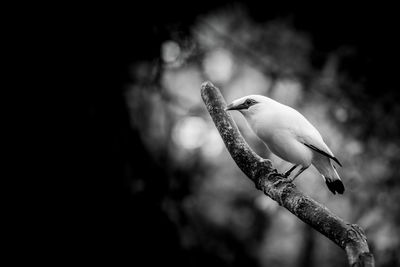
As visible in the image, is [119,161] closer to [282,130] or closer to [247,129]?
[282,130]

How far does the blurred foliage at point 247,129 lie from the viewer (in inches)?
173

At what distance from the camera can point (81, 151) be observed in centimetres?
337

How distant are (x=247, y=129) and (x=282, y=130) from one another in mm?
2830

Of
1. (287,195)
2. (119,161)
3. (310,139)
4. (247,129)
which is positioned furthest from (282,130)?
(247,129)

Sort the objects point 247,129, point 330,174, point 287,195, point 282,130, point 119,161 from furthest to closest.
Answer: point 247,129
point 119,161
point 330,174
point 282,130
point 287,195

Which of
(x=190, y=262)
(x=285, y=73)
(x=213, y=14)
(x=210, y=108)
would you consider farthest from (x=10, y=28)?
(x=213, y=14)

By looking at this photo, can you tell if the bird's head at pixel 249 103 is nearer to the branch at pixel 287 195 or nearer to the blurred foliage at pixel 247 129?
the branch at pixel 287 195

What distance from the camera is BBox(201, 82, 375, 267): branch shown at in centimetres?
148

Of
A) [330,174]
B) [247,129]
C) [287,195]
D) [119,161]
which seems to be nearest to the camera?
[287,195]

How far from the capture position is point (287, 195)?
2008mm

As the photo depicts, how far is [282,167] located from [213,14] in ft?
8.77

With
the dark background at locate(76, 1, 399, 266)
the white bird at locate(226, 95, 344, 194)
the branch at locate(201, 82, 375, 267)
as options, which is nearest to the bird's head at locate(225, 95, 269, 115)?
the white bird at locate(226, 95, 344, 194)

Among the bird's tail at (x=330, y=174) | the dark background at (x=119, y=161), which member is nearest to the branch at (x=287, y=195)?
the bird's tail at (x=330, y=174)

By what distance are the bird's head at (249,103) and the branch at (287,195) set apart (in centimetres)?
16
